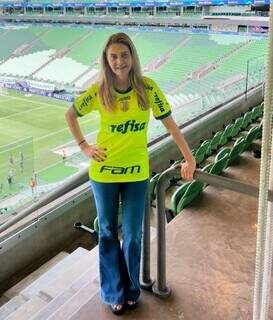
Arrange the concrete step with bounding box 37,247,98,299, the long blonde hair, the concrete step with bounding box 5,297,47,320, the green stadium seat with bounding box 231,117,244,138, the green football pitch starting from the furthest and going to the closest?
1. the green football pitch
2. the green stadium seat with bounding box 231,117,244,138
3. the concrete step with bounding box 37,247,98,299
4. the concrete step with bounding box 5,297,47,320
5. the long blonde hair

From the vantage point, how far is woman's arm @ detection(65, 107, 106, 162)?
1541 millimetres

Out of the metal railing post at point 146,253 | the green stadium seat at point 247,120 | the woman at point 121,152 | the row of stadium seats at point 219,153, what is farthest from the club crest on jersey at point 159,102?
the green stadium seat at point 247,120

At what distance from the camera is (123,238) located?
164 cm

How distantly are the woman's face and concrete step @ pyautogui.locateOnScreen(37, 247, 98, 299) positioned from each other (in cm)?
123

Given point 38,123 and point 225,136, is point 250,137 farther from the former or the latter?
point 38,123

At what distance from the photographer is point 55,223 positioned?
3758mm

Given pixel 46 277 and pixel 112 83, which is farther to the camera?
pixel 46 277

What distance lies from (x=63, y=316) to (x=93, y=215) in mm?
2542

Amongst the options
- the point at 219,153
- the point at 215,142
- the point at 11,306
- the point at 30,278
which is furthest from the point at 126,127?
the point at 215,142

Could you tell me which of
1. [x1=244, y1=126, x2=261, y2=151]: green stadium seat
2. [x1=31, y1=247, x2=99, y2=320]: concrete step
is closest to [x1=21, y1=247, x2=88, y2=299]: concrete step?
[x1=31, y1=247, x2=99, y2=320]: concrete step

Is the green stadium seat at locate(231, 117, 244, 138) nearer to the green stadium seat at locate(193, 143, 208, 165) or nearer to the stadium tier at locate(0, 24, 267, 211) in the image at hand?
the green stadium seat at locate(193, 143, 208, 165)

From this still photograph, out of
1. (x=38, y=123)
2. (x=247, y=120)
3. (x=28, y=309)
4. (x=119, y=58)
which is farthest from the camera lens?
A: (x=38, y=123)

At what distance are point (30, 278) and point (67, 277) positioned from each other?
98 centimetres

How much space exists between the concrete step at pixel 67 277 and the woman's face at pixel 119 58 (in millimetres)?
1226
